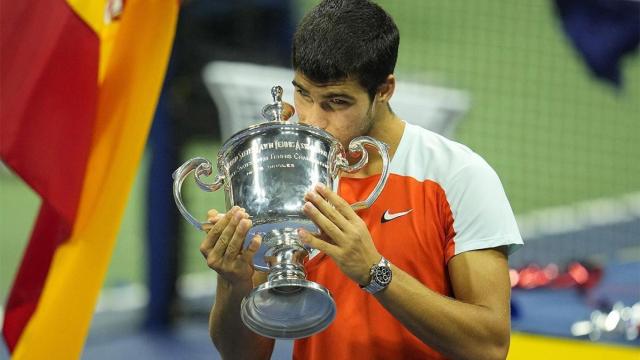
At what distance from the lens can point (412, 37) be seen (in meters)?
8.33

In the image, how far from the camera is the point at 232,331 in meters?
2.15

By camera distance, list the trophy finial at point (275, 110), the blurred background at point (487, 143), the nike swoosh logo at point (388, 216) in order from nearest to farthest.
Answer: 1. the trophy finial at point (275, 110)
2. the nike swoosh logo at point (388, 216)
3. the blurred background at point (487, 143)

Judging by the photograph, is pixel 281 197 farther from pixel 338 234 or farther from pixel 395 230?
pixel 395 230

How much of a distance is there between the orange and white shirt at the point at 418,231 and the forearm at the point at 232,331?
11 centimetres

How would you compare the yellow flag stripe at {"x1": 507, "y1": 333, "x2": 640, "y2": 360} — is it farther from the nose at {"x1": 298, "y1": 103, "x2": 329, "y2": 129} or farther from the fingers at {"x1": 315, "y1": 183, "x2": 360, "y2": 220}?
the fingers at {"x1": 315, "y1": 183, "x2": 360, "y2": 220}

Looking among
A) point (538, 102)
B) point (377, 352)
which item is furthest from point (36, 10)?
point (538, 102)

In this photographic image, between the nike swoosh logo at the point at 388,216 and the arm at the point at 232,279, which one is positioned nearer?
the arm at the point at 232,279

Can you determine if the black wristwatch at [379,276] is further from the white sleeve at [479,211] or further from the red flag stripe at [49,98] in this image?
the red flag stripe at [49,98]

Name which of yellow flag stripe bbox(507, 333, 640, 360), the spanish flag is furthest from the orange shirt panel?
yellow flag stripe bbox(507, 333, 640, 360)

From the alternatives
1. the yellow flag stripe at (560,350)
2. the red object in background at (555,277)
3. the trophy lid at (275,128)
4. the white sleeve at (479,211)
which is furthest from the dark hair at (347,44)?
the red object in background at (555,277)

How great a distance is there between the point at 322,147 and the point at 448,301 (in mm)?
356

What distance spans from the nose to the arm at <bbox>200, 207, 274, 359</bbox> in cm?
27

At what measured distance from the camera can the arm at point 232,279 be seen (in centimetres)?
182

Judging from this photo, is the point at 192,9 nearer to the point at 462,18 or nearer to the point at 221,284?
the point at 462,18
